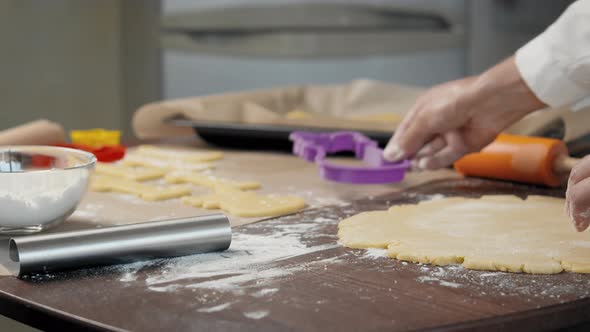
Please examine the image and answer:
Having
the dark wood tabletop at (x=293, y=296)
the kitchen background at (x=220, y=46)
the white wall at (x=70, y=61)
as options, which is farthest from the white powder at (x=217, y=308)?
the white wall at (x=70, y=61)

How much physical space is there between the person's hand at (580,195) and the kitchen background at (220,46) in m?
1.76

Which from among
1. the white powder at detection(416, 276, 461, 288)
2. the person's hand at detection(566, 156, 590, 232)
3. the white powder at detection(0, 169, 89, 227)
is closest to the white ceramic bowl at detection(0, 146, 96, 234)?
the white powder at detection(0, 169, 89, 227)

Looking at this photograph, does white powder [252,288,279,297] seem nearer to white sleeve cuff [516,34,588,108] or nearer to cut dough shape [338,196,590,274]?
cut dough shape [338,196,590,274]

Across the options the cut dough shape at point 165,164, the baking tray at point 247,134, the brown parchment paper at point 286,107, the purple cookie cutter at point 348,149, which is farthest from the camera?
the brown parchment paper at point 286,107

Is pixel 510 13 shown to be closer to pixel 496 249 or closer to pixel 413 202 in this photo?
pixel 413 202

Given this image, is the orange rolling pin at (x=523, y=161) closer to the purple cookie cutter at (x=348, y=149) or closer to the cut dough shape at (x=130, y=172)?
the purple cookie cutter at (x=348, y=149)

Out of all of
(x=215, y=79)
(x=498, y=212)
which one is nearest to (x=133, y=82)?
(x=215, y=79)

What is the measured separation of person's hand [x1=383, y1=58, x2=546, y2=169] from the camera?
1201mm

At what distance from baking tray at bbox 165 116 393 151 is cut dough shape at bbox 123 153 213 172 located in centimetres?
13

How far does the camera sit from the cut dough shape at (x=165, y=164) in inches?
53.3

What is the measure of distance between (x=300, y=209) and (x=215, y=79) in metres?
1.98

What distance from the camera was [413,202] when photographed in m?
1.11

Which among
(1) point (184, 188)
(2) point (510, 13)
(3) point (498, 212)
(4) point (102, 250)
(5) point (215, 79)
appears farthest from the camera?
(5) point (215, 79)

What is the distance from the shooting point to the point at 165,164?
1402mm
